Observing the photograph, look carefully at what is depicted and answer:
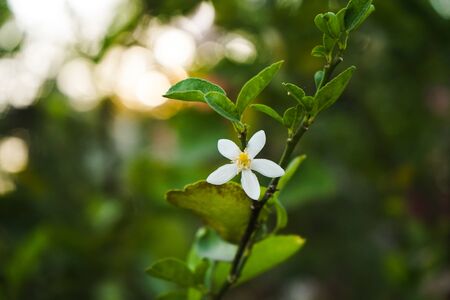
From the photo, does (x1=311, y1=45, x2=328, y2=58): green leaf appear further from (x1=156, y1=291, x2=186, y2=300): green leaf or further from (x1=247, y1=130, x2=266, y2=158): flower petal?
(x1=156, y1=291, x2=186, y2=300): green leaf

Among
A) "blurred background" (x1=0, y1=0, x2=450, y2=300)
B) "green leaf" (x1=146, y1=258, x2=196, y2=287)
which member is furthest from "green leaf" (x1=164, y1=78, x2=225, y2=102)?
"blurred background" (x1=0, y1=0, x2=450, y2=300)

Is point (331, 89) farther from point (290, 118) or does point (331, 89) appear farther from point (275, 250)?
point (275, 250)

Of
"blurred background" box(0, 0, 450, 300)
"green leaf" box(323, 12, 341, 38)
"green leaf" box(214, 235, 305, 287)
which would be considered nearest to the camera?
"green leaf" box(323, 12, 341, 38)

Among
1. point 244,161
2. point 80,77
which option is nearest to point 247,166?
point 244,161

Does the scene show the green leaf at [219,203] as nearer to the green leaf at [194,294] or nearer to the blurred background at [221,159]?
the green leaf at [194,294]

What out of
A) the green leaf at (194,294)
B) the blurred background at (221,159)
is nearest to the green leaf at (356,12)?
the green leaf at (194,294)

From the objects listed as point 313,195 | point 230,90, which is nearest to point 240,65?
point 230,90
